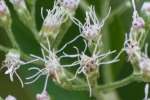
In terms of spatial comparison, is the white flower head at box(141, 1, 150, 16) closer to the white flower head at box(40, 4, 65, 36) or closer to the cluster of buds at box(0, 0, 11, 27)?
the white flower head at box(40, 4, 65, 36)

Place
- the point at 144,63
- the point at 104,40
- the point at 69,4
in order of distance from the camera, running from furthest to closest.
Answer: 1. the point at 104,40
2. the point at 69,4
3. the point at 144,63

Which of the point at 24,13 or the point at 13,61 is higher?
the point at 24,13

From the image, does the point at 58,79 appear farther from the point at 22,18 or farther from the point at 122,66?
the point at 122,66

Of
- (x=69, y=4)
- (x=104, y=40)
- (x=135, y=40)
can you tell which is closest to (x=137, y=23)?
(x=135, y=40)

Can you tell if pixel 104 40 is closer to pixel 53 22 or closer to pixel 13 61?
pixel 53 22

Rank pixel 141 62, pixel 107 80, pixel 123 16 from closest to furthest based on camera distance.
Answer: pixel 141 62 → pixel 107 80 → pixel 123 16

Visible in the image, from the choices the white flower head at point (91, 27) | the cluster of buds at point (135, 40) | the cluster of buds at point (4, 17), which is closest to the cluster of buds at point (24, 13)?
the cluster of buds at point (4, 17)

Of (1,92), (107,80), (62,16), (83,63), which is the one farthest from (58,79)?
(1,92)

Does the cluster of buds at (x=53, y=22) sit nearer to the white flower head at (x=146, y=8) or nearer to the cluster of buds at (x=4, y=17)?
the cluster of buds at (x=4, y=17)
